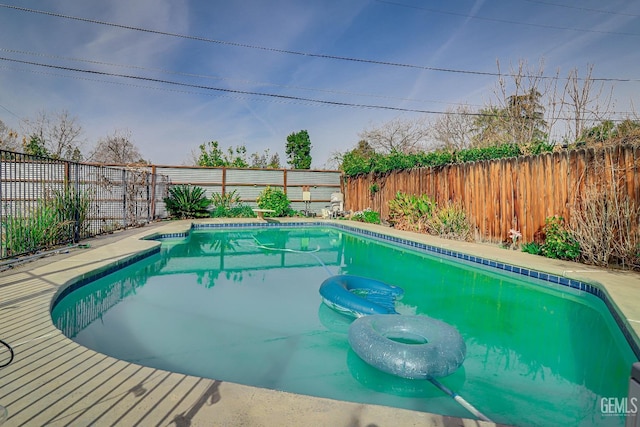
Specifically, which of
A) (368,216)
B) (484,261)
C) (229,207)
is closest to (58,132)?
(229,207)

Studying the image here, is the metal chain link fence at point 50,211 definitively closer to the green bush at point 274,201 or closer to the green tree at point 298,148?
the green bush at point 274,201

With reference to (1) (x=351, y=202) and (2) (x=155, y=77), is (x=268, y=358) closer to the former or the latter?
(1) (x=351, y=202)

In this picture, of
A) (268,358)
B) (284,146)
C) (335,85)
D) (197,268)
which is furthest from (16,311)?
(284,146)

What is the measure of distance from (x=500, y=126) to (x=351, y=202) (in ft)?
29.9

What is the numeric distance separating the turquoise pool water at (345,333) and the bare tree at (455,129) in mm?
18297

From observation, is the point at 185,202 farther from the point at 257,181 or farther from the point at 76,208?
the point at 76,208

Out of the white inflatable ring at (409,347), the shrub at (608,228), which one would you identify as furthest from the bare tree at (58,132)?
the shrub at (608,228)

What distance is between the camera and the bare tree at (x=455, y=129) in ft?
72.2

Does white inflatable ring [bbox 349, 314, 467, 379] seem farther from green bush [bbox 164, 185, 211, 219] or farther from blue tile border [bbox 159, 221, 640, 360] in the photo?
green bush [bbox 164, 185, 211, 219]

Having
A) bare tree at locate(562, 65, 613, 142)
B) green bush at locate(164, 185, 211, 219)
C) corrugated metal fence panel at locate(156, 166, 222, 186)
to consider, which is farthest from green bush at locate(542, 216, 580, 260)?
corrugated metal fence panel at locate(156, 166, 222, 186)

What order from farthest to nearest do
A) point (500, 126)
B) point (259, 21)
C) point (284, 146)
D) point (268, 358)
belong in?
1. point (284, 146)
2. point (500, 126)
3. point (259, 21)
4. point (268, 358)

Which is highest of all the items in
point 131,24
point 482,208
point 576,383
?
point 131,24

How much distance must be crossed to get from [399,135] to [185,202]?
734 inches

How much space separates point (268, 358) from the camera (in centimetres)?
280
